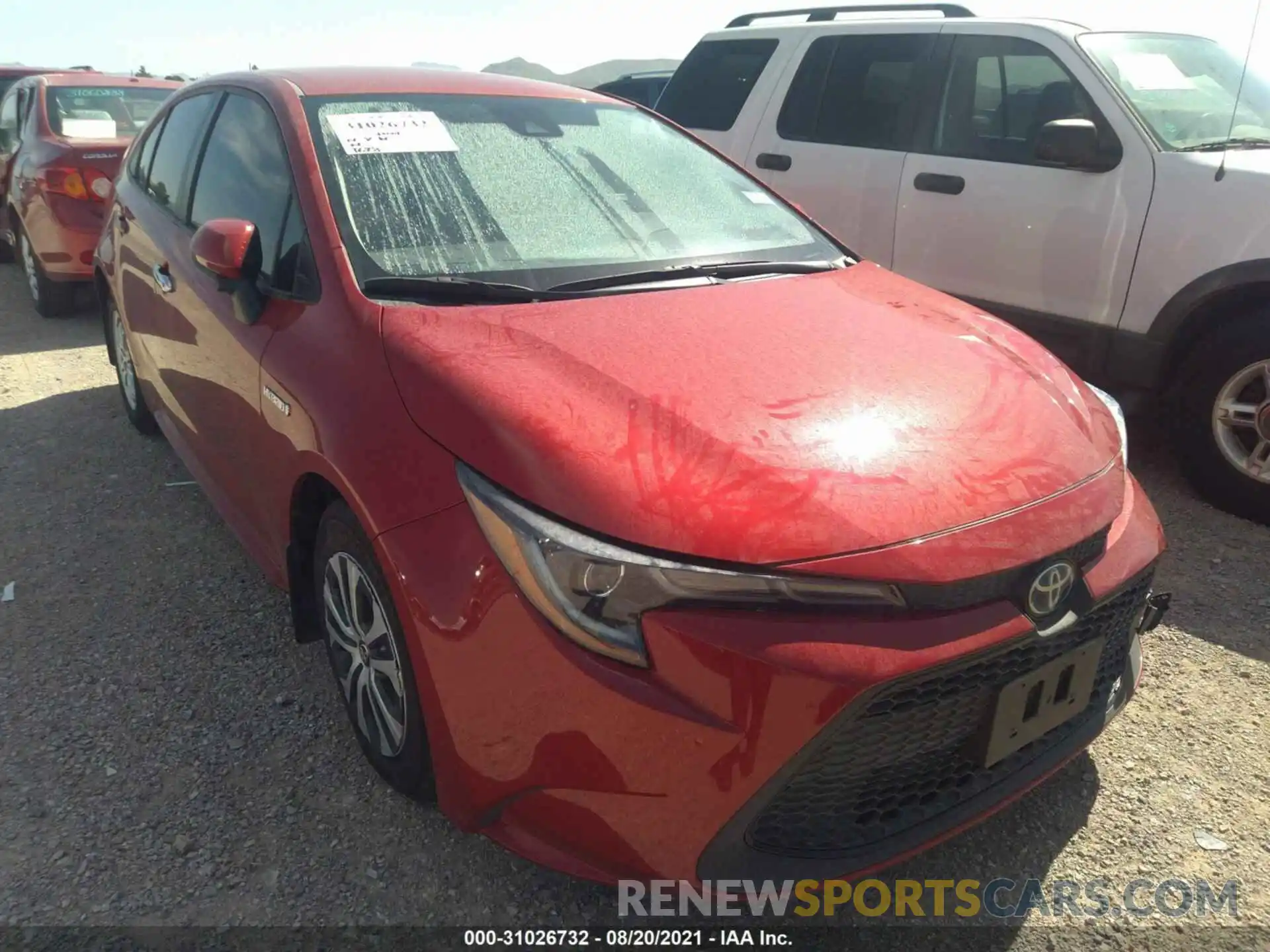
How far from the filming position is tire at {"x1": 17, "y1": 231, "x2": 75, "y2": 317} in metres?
6.52

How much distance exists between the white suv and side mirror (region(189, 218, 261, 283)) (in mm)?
3114

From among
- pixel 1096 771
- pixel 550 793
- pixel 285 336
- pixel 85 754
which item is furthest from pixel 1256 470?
pixel 85 754

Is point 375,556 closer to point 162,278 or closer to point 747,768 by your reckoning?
point 747,768

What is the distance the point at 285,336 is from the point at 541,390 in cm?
84

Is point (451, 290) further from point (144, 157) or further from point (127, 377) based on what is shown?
point (127, 377)

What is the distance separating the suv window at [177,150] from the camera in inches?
131

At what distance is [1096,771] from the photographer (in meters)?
2.37

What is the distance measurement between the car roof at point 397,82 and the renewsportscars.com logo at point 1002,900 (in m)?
2.24

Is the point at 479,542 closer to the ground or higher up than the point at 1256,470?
higher up

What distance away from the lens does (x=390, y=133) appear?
258cm

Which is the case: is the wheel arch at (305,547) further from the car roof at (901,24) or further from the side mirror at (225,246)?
the car roof at (901,24)

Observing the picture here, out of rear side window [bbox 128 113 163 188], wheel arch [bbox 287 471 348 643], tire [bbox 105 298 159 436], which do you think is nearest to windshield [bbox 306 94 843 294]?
wheel arch [bbox 287 471 348 643]

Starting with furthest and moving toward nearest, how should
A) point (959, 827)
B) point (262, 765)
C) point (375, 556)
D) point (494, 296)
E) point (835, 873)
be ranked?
point (262, 765) → point (494, 296) → point (375, 556) → point (959, 827) → point (835, 873)

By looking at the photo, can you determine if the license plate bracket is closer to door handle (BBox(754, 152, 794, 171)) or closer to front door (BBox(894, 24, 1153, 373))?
front door (BBox(894, 24, 1153, 373))
